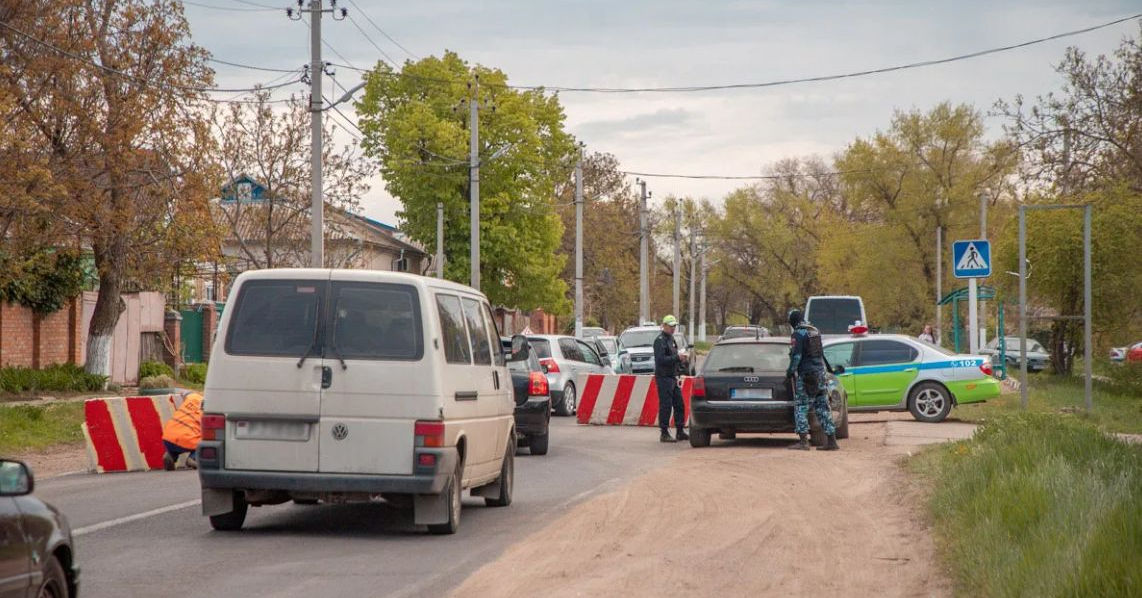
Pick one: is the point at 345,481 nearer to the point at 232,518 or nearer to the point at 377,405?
the point at 377,405

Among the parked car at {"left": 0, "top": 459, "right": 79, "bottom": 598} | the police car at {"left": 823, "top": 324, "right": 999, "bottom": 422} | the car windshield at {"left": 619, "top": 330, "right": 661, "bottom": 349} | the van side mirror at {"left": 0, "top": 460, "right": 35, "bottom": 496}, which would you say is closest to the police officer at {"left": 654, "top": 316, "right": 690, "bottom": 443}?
the police car at {"left": 823, "top": 324, "right": 999, "bottom": 422}

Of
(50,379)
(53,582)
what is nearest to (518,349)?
(53,582)

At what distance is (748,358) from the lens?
794 inches

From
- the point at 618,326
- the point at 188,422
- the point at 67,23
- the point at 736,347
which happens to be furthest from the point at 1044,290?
the point at 618,326

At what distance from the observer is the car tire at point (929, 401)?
25.2m

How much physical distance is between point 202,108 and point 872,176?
45.1m

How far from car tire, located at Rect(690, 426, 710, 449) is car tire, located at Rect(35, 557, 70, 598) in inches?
573

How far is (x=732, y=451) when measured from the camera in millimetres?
19469

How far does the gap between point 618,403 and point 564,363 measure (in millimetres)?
2635

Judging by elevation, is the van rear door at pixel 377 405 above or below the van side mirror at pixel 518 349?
below

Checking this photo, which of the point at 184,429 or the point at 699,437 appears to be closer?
the point at 184,429

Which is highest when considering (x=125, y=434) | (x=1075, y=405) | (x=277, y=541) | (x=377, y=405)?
(x=377, y=405)

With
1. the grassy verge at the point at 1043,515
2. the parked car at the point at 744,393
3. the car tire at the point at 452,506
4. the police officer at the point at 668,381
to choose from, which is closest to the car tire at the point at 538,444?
the parked car at the point at 744,393

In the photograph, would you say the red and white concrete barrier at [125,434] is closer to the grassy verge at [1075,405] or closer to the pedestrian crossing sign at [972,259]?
the grassy verge at [1075,405]
